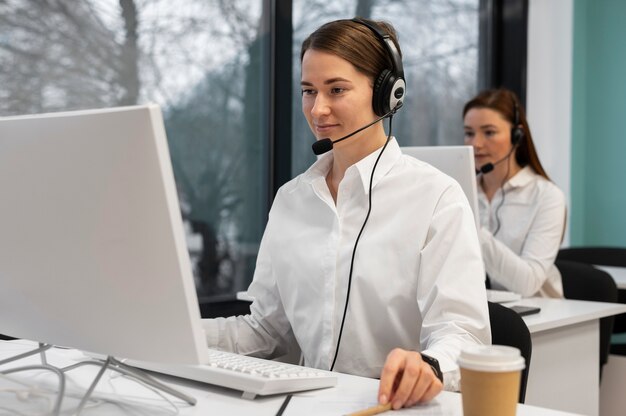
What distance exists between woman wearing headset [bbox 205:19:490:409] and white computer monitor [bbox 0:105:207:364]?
539mm

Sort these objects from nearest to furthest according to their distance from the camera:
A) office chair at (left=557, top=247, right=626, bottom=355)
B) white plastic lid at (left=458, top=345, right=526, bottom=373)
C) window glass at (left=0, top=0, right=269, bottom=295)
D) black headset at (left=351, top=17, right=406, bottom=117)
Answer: white plastic lid at (left=458, top=345, right=526, bottom=373) < black headset at (left=351, top=17, right=406, bottom=117) < window glass at (left=0, top=0, right=269, bottom=295) < office chair at (left=557, top=247, right=626, bottom=355)

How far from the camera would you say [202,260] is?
2.72m

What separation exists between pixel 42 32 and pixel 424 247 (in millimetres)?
1391

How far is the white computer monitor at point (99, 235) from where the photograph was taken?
891 mm

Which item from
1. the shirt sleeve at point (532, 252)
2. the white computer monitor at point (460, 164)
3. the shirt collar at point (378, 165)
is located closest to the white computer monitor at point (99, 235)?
the shirt collar at point (378, 165)

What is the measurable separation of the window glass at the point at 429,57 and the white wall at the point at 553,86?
12.6 inches

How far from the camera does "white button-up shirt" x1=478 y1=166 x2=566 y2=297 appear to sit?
2582 mm

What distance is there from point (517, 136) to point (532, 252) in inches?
17.3

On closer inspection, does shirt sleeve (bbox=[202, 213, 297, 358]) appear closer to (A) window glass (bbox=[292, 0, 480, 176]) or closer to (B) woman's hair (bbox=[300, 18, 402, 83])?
(B) woman's hair (bbox=[300, 18, 402, 83])

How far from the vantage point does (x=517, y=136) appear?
2.86 metres

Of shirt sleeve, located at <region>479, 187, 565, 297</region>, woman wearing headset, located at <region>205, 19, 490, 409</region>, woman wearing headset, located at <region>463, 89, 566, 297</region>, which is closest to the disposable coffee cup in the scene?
woman wearing headset, located at <region>205, 19, 490, 409</region>

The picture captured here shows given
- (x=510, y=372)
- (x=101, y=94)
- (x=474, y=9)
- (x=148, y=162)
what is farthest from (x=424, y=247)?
(x=474, y=9)

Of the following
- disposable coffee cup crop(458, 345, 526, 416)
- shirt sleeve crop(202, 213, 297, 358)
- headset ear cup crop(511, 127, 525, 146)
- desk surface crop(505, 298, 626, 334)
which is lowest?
desk surface crop(505, 298, 626, 334)

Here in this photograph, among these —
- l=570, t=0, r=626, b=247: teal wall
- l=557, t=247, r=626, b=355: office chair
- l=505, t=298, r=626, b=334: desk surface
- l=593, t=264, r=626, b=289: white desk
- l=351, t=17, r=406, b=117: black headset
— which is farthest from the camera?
l=570, t=0, r=626, b=247: teal wall
